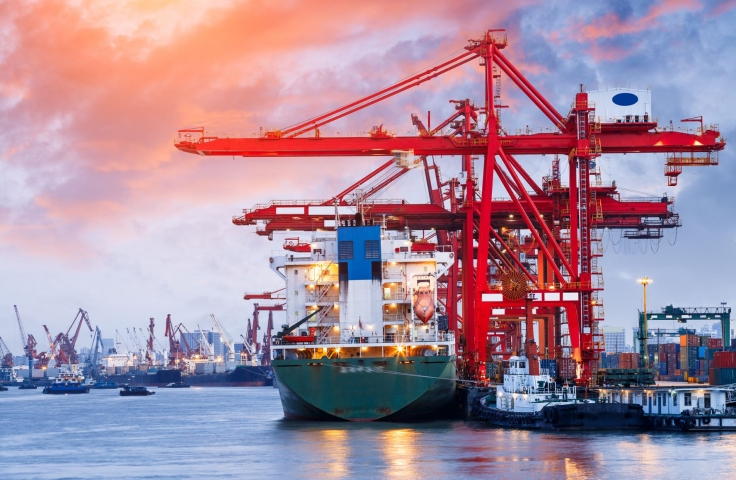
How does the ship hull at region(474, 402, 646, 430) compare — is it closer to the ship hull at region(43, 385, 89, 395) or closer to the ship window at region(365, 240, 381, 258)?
the ship window at region(365, 240, 381, 258)

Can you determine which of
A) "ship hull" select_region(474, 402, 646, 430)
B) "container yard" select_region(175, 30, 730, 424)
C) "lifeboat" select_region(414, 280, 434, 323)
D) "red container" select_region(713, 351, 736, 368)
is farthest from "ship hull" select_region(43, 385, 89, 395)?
"ship hull" select_region(474, 402, 646, 430)

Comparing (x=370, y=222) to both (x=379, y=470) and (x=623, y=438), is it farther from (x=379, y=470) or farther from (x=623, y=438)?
(x=379, y=470)

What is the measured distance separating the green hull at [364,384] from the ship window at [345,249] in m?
6.68

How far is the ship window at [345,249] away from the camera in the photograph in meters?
59.6

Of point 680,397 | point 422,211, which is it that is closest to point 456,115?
point 422,211

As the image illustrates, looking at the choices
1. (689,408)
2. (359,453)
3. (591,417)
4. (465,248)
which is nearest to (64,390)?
(465,248)

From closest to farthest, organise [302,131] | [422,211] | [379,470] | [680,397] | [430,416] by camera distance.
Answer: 1. [379,470]
2. [680,397]
3. [430,416]
4. [302,131]
5. [422,211]

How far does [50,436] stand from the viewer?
61.3m

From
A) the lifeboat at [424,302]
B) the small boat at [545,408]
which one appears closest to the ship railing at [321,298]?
the lifeboat at [424,302]

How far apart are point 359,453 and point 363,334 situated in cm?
1390

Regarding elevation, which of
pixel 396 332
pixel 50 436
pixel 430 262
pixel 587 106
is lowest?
pixel 50 436

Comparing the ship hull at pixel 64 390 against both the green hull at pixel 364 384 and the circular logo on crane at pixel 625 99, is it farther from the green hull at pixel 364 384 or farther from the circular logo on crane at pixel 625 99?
the circular logo on crane at pixel 625 99

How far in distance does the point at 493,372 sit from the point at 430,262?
57.9ft

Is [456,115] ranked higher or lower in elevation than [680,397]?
higher
